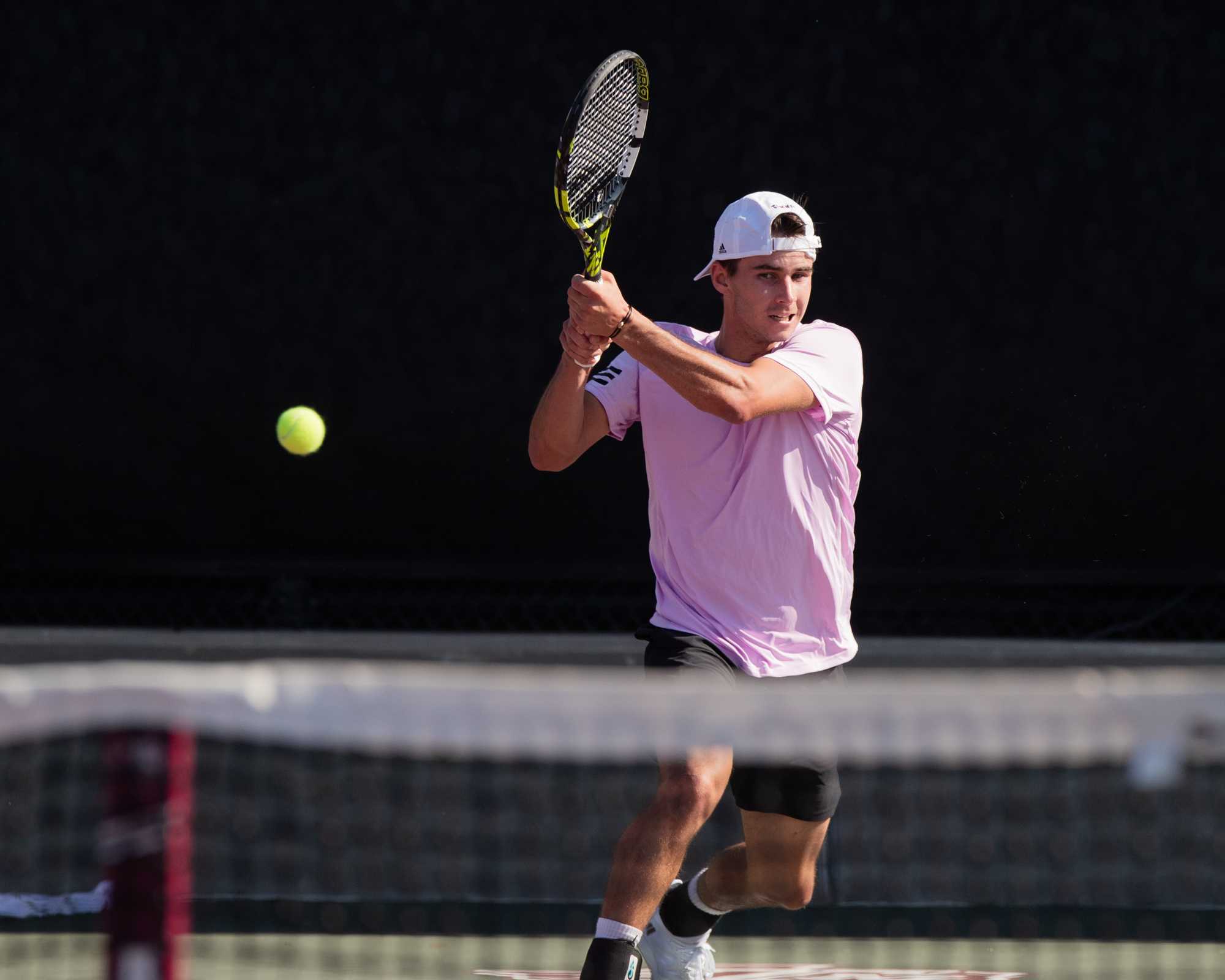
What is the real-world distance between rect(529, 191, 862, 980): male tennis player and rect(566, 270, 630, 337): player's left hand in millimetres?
17

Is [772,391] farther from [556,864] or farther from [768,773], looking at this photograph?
[556,864]

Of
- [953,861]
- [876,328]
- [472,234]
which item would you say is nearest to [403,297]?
[472,234]

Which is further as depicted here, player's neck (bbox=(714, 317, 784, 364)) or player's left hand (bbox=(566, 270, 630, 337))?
player's neck (bbox=(714, 317, 784, 364))

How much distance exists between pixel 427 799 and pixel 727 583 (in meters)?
1.39

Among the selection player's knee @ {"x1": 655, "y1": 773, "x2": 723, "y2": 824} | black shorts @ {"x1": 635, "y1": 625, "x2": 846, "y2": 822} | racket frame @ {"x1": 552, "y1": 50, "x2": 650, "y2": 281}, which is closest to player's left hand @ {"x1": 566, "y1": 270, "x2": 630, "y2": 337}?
racket frame @ {"x1": 552, "y1": 50, "x2": 650, "y2": 281}

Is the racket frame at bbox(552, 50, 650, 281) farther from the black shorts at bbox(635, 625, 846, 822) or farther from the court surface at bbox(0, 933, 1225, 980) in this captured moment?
the court surface at bbox(0, 933, 1225, 980)

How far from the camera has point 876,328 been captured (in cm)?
479

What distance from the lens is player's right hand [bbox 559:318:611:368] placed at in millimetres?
2658

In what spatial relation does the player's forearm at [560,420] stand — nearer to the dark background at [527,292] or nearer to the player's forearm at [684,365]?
the player's forearm at [684,365]

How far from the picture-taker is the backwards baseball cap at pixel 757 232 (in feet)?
9.41

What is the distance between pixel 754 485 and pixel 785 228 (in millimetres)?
436

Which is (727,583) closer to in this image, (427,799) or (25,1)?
(427,799)

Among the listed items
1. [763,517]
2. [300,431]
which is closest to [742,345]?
[763,517]

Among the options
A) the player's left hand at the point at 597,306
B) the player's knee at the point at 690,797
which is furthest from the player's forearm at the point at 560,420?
the player's knee at the point at 690,797
